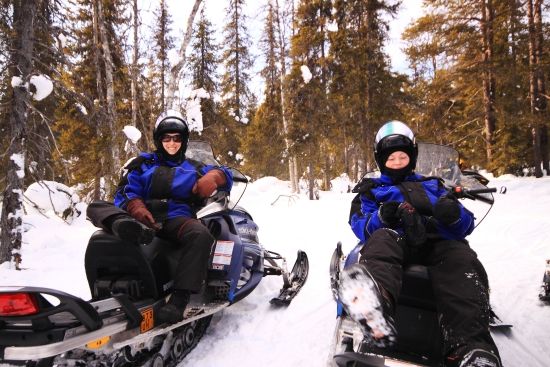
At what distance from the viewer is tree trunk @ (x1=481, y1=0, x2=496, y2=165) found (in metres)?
13.2

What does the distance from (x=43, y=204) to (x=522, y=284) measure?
20.8 feet

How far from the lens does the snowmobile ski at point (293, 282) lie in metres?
3.61

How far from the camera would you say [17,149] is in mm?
5008

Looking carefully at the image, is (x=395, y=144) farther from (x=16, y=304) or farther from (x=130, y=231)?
(x=16, y=304)

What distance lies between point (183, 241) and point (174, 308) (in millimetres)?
498

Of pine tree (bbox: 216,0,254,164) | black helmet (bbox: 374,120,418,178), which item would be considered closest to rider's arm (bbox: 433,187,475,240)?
black helmet (bbox: 374,120,418,178)

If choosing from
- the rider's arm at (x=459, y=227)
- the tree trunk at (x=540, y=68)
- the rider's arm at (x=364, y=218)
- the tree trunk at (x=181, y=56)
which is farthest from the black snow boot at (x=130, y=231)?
the tree trunk at (x=540, y=68)

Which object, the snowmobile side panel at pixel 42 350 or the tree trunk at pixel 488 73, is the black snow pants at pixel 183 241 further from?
the tree trunk at pixel 488 73

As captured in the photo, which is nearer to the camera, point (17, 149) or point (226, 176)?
point (226, 176)

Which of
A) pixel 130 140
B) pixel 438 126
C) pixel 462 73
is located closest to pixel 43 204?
pixel 130 140

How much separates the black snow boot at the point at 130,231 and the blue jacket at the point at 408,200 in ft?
Answer: 4.49

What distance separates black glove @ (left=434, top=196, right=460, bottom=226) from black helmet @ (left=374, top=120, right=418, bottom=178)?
19.5 inches

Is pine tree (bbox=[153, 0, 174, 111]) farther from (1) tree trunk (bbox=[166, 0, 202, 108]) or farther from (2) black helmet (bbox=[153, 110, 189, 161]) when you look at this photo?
(2) black helmet (bbox=[153, 110, 189, 161])

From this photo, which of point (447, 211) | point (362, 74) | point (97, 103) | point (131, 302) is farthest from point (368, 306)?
point (362, 74)
